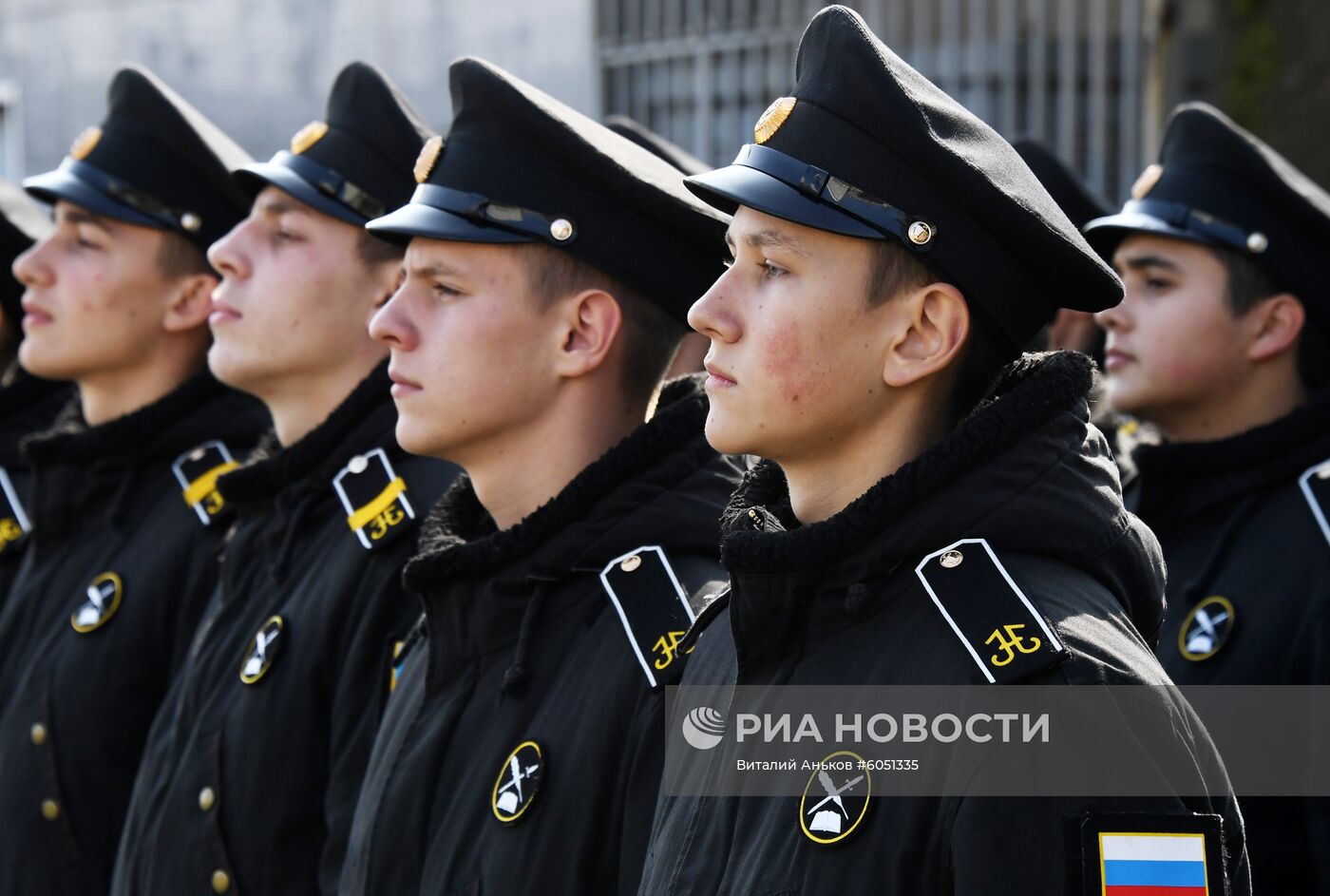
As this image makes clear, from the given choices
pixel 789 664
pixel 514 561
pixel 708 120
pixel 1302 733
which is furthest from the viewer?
pixel 708 120

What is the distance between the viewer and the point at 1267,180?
14.3ft

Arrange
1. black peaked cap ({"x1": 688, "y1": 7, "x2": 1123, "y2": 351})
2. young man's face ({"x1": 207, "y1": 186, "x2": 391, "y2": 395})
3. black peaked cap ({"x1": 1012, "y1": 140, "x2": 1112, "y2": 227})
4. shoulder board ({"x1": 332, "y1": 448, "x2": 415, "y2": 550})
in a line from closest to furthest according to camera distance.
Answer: black peaked cap ({"x1": 688, "y1": 7, "x2": 1123, "y2": 351})
shoulder board ({"x1": 332, "y1": 448, "x2": 415, "y2": 550})
young man's face ({"x1": 207, "y1": 186, "x2": 391, "y2": 395})
black peaked cap ({"x1": 1012, "y1": 140, "x2": 1112, "y2": 227})

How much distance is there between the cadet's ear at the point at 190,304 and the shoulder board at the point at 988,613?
122 inches

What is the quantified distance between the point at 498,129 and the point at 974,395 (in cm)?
123

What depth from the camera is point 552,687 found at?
3.01 meters

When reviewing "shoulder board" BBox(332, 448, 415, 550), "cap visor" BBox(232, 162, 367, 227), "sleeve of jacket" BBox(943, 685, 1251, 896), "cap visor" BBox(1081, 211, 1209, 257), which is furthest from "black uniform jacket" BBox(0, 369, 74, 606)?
"sleeve of jacket" BBox(943, 685, 1251, 896)

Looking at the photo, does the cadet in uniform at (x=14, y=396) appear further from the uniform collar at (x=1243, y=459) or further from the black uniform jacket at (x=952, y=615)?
the black uniform jacket at (x=952, y=615)

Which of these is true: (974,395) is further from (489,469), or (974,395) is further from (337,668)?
(337,668)

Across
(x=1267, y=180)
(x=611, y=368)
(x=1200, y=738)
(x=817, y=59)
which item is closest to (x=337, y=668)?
(x=611, y=368)

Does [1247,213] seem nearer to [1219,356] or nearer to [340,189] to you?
[1219,356]

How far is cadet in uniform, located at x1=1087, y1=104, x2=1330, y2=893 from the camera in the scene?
4.04 metres

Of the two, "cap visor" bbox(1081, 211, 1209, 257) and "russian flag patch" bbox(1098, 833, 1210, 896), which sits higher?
"cap visor" bbox(1081, 211, 1209, 257)

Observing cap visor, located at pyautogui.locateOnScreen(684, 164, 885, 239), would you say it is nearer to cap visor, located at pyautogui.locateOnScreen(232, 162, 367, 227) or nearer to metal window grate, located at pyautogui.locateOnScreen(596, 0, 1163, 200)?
cap visor, located at pyautogui.locateOnScreen(232, 162, 367, 227)

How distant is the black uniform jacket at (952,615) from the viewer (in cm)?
207
